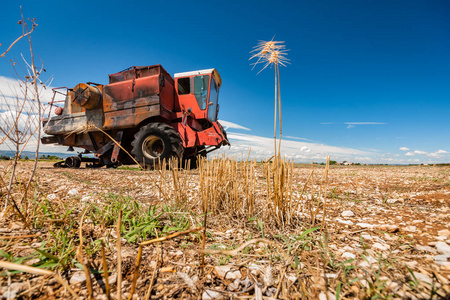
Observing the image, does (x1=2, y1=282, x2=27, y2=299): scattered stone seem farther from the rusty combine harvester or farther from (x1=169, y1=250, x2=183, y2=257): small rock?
the rusty combine harvester

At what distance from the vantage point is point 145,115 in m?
6.64

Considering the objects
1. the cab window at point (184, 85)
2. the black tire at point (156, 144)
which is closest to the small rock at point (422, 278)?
the black tire at point (156, 144)

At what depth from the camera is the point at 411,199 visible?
109 inches

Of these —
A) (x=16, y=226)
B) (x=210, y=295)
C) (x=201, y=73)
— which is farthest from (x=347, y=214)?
(x=201, y=73)

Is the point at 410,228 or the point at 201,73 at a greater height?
the point at 201,73

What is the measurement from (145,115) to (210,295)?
21.7 ft

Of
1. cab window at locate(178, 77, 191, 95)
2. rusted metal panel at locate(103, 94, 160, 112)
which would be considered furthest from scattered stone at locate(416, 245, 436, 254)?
cab window at locate(178, 77, 191, 95)

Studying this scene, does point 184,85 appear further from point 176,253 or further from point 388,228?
point 388,228

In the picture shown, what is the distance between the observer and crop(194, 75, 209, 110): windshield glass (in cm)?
730

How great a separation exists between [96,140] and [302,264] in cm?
937

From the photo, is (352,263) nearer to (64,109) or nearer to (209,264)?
(209,264)

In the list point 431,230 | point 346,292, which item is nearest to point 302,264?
point 346,292

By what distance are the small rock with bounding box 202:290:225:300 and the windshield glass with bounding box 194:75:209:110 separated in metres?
6.85

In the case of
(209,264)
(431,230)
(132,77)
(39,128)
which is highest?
(132,77)
